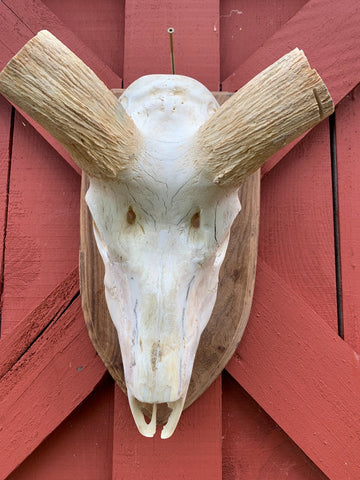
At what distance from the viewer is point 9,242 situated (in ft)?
3.16

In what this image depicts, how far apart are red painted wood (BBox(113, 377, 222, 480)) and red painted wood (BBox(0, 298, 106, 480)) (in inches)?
3.4

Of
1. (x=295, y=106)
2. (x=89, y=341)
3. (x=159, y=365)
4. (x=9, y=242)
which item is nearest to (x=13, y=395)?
Result: (x=89, y=341)

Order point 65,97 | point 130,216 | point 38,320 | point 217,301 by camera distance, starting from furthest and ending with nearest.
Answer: point 38,320 < point 217,301 < point 130,216 < point 65,97

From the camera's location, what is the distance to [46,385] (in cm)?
91

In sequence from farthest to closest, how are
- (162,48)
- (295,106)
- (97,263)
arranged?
(162,48) < (97,263) < (295,106)

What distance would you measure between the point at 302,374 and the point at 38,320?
52 cm

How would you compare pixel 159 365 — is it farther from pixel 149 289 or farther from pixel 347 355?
pixel 347 355

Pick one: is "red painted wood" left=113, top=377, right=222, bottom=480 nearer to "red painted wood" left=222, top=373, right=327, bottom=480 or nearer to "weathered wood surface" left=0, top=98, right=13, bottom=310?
"red painted wood" left=222, top=373, right=327, bottom=480

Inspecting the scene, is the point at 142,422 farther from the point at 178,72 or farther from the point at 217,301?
the point at 178,72

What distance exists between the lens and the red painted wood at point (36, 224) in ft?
3.12

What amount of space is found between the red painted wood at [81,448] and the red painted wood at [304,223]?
42 centimetres

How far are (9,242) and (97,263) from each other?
0.24m

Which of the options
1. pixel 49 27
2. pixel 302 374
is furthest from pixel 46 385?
pixel 49 27

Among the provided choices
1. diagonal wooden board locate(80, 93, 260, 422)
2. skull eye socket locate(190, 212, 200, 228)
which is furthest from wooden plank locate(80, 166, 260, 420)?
skull eye socket locate(190, 212, 200, 228)
